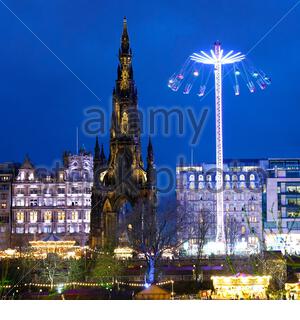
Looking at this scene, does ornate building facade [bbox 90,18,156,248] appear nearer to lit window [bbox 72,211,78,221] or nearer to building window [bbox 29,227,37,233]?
lit window [bbox 72,211,78,221]

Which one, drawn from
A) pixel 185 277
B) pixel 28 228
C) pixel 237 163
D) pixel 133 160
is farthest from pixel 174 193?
pixel 185 277

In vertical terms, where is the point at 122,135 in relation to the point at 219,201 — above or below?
above

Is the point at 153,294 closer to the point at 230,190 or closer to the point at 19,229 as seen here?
the point at 19,229

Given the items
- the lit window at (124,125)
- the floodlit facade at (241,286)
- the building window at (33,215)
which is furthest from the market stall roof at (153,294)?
the building window at (33,215)

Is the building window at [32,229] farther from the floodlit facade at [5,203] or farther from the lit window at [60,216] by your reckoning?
the lit window at [60,216]

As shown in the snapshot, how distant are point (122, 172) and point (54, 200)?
32653 millimetres

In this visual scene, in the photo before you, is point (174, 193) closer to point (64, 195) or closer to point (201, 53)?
point (64, 195)

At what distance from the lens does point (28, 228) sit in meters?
110

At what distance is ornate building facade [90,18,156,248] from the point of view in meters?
81.1

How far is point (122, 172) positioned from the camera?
81750 mm

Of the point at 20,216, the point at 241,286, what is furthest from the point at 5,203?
the point at 241,286

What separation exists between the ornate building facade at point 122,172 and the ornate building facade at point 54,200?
24988mm
